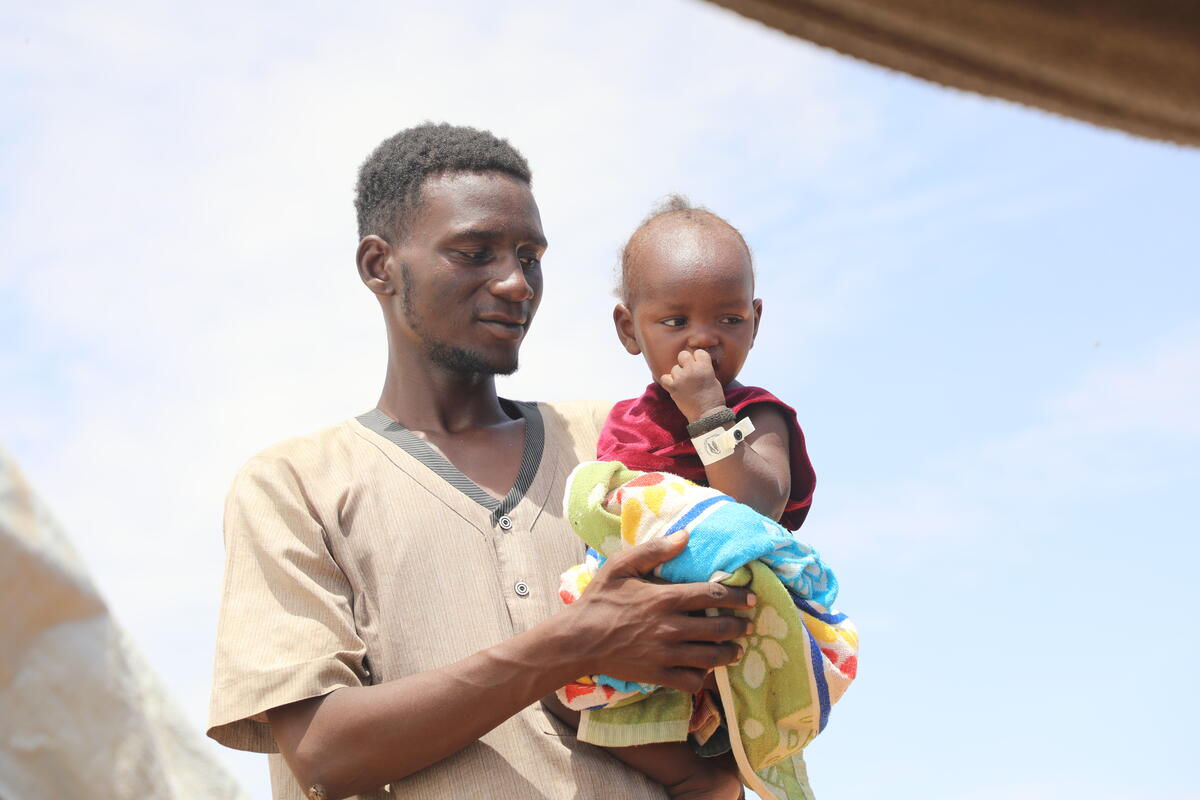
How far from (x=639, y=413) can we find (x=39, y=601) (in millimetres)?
1911

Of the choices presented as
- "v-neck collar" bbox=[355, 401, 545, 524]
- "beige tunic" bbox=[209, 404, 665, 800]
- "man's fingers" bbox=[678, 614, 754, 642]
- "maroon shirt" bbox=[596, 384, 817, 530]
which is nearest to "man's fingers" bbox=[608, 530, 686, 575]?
"man's fingers" bbox=[678, 614, 754, 642]

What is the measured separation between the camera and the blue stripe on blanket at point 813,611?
2664 millimetres

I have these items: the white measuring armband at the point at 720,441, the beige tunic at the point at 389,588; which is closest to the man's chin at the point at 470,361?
the beige tunic at the point at 389,588

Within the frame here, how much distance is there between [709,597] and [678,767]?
499mm

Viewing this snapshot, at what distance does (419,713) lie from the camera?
2.54 m

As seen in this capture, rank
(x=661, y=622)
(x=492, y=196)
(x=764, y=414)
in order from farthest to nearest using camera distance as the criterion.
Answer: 1. (x=492, y=196)
2. (x=764, y=414)
3. (x=661, y=622)

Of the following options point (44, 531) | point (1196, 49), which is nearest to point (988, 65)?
point (1196, 49)

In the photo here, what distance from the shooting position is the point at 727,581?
8.17 feet

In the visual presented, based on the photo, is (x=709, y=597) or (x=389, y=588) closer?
(x=709, y=597)

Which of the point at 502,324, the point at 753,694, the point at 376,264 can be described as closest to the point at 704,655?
the point at 753,694

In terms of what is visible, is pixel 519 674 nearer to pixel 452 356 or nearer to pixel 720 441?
pixel 720 441

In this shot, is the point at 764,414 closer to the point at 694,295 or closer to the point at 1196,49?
the point at 694,295

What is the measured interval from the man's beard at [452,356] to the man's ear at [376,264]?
0.47 ft

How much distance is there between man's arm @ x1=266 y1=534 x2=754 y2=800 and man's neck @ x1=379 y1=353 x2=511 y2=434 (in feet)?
2.98
